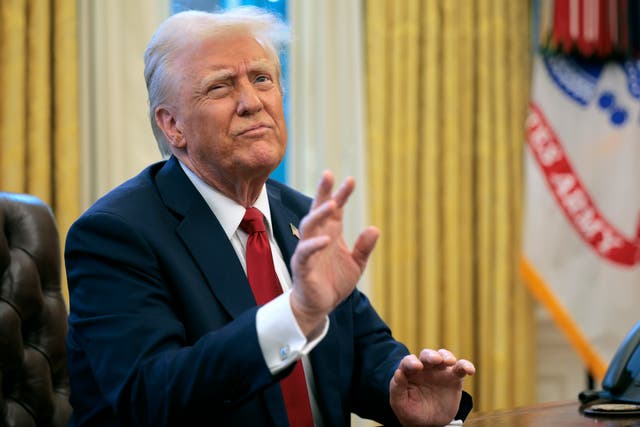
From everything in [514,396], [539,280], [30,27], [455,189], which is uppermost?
[30,27]

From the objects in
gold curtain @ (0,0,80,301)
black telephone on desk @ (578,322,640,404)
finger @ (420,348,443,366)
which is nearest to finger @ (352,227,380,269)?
finger @ (420,348,443,366)

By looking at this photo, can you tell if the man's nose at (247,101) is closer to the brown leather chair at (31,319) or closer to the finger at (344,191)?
the finger at (344,191)

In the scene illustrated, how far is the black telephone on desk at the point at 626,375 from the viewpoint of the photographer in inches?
79.6

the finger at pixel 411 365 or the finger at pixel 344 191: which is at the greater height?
the finger at pixel 344 191

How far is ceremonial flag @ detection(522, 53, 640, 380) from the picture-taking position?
427 centimetres

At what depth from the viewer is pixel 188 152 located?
77.5 inches

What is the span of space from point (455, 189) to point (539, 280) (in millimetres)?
580

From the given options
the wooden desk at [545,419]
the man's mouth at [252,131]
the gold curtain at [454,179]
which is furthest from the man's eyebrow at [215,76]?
the gold curtain at [454,179]

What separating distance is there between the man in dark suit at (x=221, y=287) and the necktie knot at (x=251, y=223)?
0.01 metres

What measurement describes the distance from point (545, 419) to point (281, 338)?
68 centimetres

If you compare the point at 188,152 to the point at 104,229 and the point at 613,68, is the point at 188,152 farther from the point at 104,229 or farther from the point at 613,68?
the point at 613,68

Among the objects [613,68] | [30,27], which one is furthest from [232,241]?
[613,68]

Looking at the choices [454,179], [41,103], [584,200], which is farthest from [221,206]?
[584,200]

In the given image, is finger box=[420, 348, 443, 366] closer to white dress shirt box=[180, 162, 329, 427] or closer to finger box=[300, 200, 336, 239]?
white dress shirt box=[180, 162, 329, 427]
